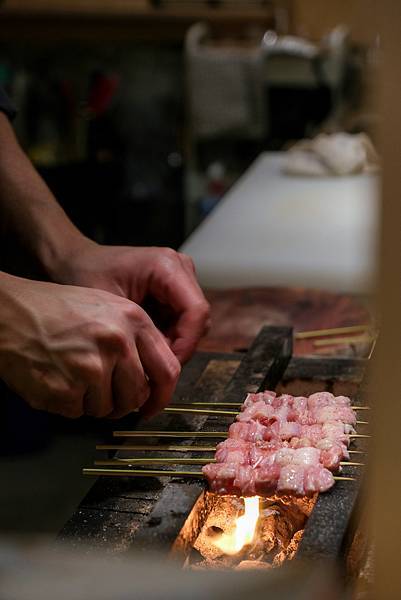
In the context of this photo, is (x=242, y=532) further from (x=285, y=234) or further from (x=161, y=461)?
(x=285, y=234)

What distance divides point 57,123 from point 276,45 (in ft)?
5.91

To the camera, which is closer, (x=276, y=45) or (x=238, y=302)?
(x=238, y=302)

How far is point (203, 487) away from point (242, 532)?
111 millimetres

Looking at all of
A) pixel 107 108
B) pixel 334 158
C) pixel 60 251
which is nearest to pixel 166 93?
pixel 107 108

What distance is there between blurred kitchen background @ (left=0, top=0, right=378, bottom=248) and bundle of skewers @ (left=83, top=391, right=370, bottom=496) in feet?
10.6

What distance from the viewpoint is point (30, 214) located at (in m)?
2.47

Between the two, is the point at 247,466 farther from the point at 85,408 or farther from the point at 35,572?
the point at 35,572

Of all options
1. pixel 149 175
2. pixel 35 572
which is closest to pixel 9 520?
pixel 35 572

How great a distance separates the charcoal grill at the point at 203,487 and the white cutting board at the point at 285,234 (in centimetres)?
54

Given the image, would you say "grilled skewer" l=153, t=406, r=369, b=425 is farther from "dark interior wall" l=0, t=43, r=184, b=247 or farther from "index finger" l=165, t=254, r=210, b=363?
"dark interior wall" l=0, t=43, r=184, b=247

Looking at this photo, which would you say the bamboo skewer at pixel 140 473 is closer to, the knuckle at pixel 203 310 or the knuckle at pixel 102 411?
the knuckle at pixel 102 411

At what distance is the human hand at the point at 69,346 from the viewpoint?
5.47 ft

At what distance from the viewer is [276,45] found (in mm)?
6008

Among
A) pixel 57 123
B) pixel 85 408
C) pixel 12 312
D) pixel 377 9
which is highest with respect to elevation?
pixel 377 9
